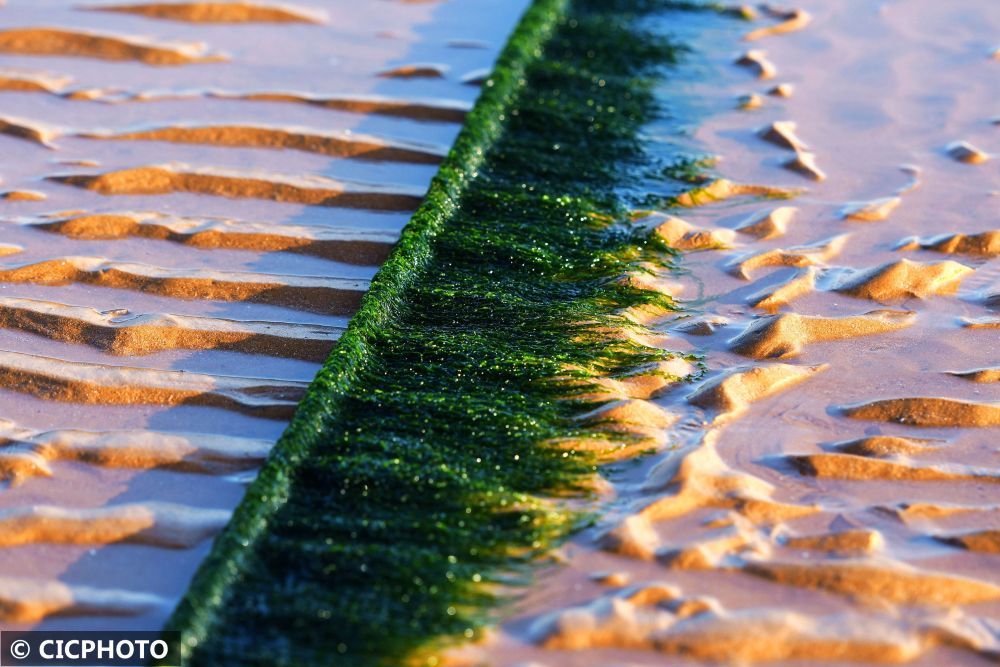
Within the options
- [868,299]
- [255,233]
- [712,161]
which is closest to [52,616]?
[255,233]

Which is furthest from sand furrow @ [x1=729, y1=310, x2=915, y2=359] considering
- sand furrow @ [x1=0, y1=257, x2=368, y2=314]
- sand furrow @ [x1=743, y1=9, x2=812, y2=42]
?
sand furrow @ [x1=743, y1=9, x2=812, y2=42]

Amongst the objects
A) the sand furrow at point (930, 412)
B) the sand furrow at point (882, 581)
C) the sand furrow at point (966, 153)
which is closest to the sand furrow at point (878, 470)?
the sand furrow at point (930, 412)

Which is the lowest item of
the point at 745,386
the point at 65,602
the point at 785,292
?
the point at 65,602

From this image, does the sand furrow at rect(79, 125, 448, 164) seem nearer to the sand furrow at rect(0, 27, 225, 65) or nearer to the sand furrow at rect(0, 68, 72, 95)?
the sand furrow at rect(0, 68, 72, 95)

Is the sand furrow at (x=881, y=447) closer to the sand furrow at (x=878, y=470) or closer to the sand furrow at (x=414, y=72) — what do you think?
the sand furrow at (x=878, y=470)

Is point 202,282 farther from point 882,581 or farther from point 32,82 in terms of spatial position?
point 882,581

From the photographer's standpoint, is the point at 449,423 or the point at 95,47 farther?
the point at 95,47

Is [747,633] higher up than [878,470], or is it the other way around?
[878,470]

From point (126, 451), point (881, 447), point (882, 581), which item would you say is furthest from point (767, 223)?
point (126, 451)
